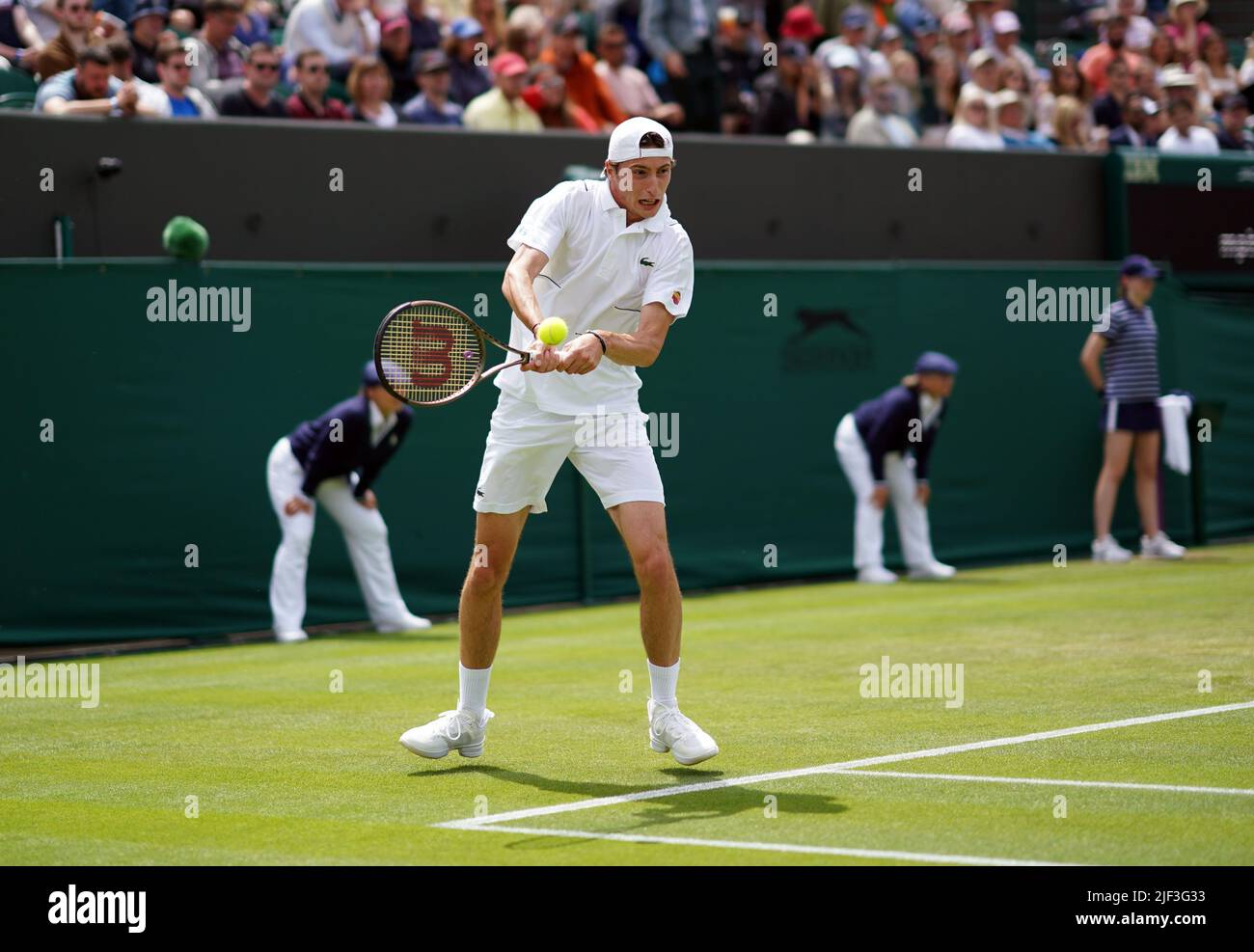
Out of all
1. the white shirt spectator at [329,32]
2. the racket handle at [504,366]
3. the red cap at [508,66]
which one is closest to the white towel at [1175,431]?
the red cap at [508,66]

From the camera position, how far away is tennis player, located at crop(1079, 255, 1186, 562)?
16656 mm

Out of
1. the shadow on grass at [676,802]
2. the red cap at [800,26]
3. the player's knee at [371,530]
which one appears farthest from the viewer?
the red cap at [800,26]

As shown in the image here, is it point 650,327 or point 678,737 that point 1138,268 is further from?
point 678,737

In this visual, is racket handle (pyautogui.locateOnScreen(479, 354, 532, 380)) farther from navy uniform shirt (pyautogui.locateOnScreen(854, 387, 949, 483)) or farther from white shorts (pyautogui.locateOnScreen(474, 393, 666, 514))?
navy uniform shirt (pyautogui.locateOnScreen(854, 387, 949, 483))

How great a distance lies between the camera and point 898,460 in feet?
52.2

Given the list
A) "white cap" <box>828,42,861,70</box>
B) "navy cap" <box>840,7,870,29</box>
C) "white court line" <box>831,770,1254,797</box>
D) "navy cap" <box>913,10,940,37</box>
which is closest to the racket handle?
"white court line" <box>831,770,1254,797</box>

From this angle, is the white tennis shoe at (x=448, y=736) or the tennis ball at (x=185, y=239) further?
the tennis ball at (x=185, y=239)

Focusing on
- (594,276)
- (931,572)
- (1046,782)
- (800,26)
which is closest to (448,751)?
(594,276)

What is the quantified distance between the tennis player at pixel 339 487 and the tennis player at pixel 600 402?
539 cm

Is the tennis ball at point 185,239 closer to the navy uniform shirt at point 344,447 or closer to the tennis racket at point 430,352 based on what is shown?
the navy uniform shirt at point 344,447

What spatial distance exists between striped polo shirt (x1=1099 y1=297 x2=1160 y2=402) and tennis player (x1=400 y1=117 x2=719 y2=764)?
33.3 ft

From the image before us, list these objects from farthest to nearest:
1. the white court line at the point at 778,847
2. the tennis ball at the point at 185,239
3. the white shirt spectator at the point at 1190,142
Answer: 1. the white shirt spectator at the point at 1190,142
2. the tennis ball at the point at 185,239
3. the white court line at the point at 778,847

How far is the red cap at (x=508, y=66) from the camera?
16.0m
